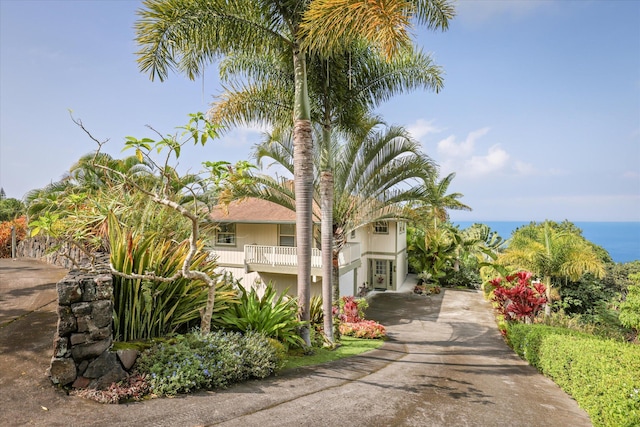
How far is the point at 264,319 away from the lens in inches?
299

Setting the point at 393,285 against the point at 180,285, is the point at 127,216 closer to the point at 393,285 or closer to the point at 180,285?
the point at 180,285

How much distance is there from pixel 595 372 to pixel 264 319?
20.2 ft

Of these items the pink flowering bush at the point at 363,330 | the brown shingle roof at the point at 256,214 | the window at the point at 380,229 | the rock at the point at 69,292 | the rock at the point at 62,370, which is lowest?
the pink flowering bush at the point at 363,330

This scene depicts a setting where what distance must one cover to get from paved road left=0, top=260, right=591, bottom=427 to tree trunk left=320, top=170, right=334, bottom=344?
5.22ft

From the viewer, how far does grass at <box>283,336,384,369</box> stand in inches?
299

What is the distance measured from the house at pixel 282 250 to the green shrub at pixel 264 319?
17.8ft

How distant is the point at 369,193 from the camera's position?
13133 mm

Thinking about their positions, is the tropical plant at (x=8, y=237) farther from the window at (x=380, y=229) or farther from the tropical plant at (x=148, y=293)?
the window at (x=380, y=229)

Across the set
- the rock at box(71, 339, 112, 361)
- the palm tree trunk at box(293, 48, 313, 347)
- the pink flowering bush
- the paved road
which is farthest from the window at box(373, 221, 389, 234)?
the rock at box(71, 339, 112, 361)


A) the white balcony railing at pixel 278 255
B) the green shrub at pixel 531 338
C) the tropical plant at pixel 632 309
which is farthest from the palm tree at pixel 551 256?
the white balcony railing at pixel 278 255

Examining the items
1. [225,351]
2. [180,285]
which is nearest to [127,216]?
[180,285]

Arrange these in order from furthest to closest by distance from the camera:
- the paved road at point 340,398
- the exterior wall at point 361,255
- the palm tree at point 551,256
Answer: the exterior wall at point 361,255 < the palm tree at point 551,256 < the paved road at point 340,398

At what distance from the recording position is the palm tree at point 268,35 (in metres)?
7.79

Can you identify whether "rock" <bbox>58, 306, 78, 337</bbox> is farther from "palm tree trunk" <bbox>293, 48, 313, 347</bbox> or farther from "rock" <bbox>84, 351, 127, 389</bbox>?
"palm tree trunk" <bbox>293, 48, 313, 347</bbox>
